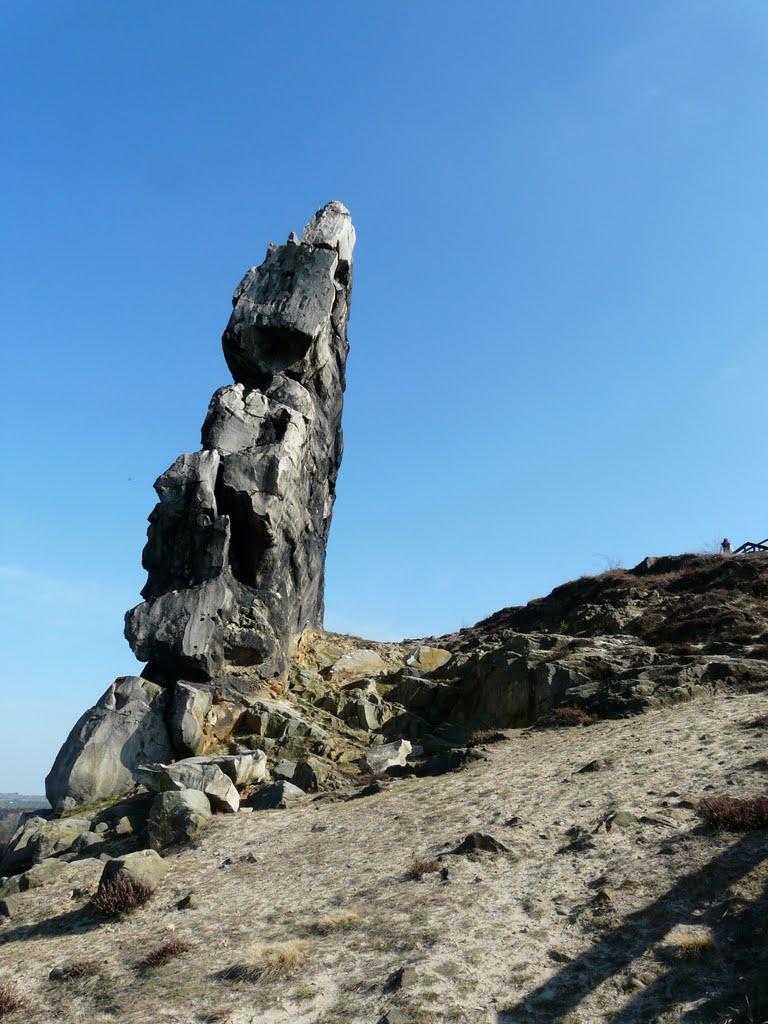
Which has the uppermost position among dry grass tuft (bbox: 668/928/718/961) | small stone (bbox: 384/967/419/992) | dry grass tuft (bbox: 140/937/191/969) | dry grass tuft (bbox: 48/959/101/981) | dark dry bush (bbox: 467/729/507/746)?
dark dry bush (bbox: 467/729/507/746)

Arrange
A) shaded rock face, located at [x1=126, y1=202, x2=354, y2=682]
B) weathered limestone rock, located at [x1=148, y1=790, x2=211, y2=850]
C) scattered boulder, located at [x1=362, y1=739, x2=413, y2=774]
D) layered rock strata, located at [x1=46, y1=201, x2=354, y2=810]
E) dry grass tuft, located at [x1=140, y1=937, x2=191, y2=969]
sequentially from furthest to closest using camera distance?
shaded rock face, located at [x1=126, y1=202, x2=354, y2=682]
layered rock strata, located at [x1=46, y1=201, x2=354, y2=810]
scattered boulder, located at [x1=362, y1=739, x2=413, y2=774]
weathered limestone rock, located at [x1=148, y1=790, x2=211, y2=850]
dry grass tuft, located at [x1=140, y1=937, x2=191, y2=969]

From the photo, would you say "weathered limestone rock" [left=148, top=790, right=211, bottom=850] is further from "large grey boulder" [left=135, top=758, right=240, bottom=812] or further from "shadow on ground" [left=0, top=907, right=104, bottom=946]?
"shadow on ground" [left=0, top=907, right=104, bottom=946]

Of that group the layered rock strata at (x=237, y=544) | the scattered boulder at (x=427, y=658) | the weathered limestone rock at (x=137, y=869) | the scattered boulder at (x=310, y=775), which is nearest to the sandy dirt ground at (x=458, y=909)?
the weathered limestone rock at (x=137, y=869)

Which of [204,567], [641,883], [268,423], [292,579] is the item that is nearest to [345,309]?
[268,423]

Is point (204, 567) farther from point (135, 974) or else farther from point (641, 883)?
point (641, 883)

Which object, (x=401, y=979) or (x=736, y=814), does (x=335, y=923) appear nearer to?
(x=401, y=979)

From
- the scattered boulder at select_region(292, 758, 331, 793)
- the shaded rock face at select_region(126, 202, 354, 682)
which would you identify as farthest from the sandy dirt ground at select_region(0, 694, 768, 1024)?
the shaded rock face at select_region(126, 202, 354, 682)

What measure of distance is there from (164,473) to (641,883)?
28.0 m

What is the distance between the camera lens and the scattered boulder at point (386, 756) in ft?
91.7

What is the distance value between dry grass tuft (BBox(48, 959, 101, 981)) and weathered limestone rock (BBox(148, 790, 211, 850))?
655 cm

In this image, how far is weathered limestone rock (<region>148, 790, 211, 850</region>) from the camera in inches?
816

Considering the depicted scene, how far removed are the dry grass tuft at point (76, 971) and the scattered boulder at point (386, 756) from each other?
46.7 ft

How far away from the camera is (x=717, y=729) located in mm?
21328

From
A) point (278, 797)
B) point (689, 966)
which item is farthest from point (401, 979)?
point (278, 797)
